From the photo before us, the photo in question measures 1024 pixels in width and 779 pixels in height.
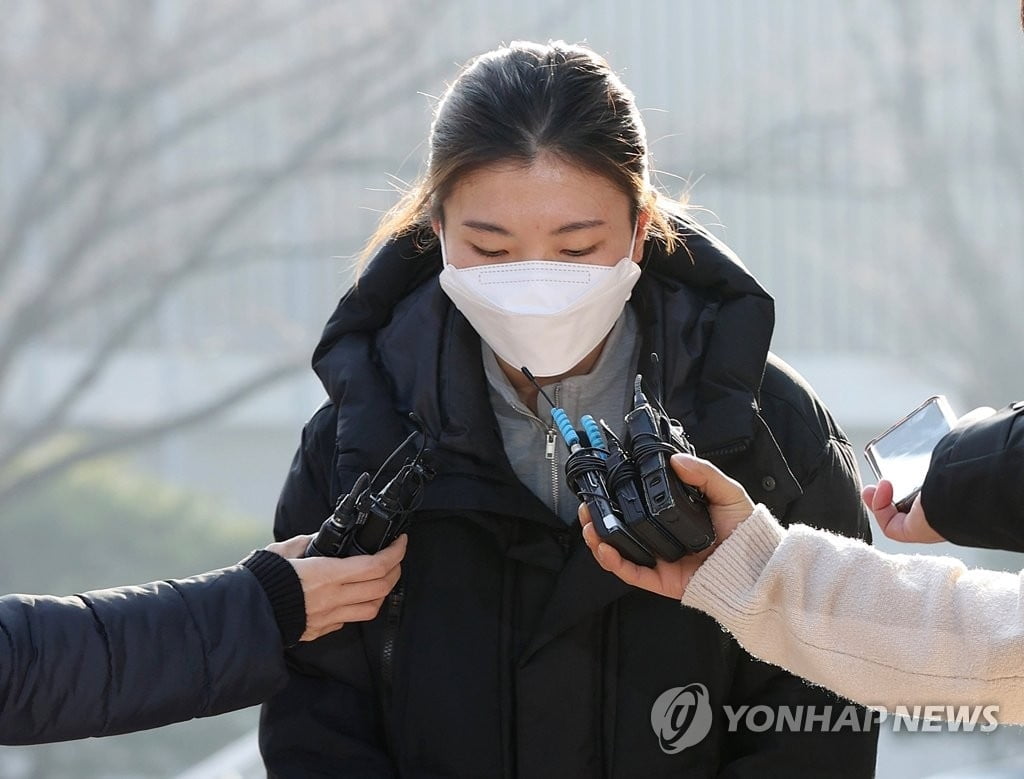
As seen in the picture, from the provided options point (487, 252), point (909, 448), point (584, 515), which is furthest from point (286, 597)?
point (909, 448)

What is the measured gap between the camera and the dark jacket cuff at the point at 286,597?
1692 millimetres

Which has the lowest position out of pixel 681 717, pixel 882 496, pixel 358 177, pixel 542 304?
pixel 681 717

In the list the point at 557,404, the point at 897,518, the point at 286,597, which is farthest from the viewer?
the point at 557,404

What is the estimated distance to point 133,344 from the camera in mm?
5836

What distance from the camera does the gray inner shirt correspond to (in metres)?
1.88

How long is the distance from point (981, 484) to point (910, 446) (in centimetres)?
26

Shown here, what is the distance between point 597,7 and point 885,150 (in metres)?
1.57

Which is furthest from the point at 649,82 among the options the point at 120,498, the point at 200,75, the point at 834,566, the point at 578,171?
the point at 834,566

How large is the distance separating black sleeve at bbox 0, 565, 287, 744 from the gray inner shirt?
448 mm

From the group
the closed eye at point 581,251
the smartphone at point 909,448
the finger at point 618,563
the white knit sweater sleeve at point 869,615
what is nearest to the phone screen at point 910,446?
the smartphone at point 909,448

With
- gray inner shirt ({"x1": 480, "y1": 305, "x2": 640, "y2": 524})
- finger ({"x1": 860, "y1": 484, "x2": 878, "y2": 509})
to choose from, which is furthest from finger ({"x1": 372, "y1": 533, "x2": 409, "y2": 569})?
finger ({"x1": 860, "y1": 484, "x2": 878, "y2": 509})

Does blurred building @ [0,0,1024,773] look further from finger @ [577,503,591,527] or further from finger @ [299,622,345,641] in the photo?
finger @ [577,503,591,527]

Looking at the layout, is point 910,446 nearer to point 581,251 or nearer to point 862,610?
point 862,610

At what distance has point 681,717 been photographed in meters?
1.76
